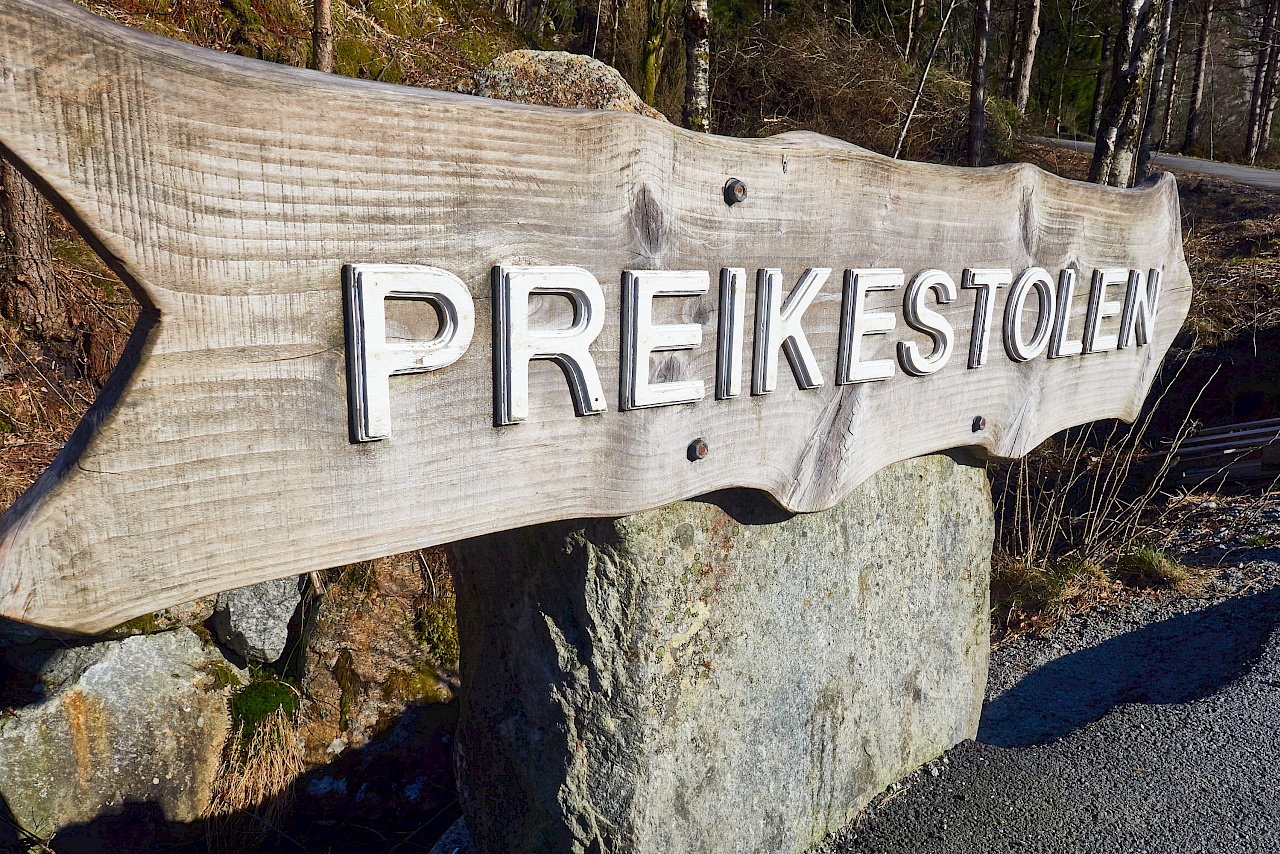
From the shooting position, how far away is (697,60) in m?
6.53

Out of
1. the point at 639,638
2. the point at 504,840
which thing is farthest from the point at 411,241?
the point at 504,840

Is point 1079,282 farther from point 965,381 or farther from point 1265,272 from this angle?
point 1265,272

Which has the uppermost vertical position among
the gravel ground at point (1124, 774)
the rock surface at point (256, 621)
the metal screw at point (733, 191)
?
the metal screw at point (733, 191)

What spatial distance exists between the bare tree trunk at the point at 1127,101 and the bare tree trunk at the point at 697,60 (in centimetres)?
292

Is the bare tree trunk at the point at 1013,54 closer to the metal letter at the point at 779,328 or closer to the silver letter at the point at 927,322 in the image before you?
the silver letter at the point at 927,322

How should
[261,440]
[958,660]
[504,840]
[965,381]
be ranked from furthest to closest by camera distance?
[958,660]
[965,381]
[504,840]
[261,440]

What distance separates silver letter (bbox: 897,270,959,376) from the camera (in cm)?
174

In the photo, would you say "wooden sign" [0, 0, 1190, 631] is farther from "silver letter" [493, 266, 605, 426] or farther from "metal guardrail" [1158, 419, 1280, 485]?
"metal guardrail" [1158, 419, 1280, 485]

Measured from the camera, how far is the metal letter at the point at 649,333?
1289 millimetres

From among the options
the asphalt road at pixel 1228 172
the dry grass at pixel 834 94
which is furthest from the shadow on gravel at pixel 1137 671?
the asphalt road at pixel 1228 172

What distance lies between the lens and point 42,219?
4098 mm

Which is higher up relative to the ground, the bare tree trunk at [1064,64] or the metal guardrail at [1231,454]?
the bare tree trunk at [1064,64]

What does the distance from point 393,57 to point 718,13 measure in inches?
227

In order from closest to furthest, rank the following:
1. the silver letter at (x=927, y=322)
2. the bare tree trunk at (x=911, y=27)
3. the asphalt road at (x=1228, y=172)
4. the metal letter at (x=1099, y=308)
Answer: the silver letter at (x=927, y=322)
the metal letter at (x=1099, y=308)
the asphalt road at (x=1228, y=172)
the bare tree trunk at (x=911, y=27)
